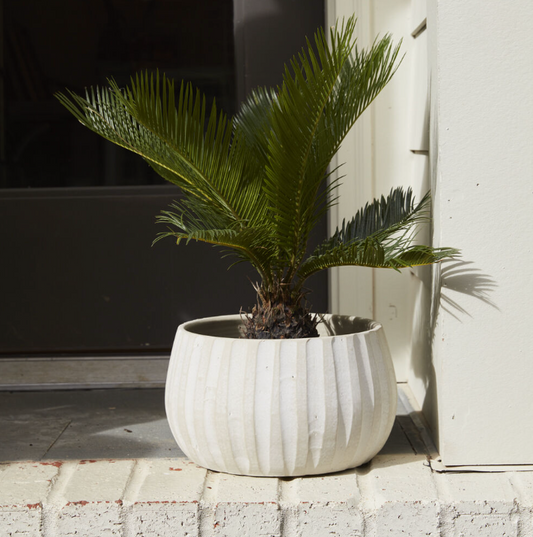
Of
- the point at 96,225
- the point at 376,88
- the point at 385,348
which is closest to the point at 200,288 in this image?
the point at 96,225

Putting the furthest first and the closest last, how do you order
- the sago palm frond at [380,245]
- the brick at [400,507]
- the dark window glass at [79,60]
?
the dark window glass at [79,60], the sago palm frond at [380,245], the brick at [400,507]

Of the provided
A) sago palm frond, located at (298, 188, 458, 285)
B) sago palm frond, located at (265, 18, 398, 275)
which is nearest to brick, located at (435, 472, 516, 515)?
sago palm frond, located at (298, 188, 458, 285)

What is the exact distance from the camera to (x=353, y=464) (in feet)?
5.36

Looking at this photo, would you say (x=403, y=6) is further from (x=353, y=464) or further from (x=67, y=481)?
(x=67, y=481)

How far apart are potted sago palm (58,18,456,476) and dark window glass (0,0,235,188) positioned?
787 mm

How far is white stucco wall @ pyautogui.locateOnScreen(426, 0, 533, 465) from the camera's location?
162 centimetres

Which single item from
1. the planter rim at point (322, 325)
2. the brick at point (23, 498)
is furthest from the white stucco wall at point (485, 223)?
the brick at point (23, 498)

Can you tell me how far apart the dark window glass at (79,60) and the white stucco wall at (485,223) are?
101 cm

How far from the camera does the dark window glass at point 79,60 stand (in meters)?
2.43

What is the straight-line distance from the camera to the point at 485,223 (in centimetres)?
164

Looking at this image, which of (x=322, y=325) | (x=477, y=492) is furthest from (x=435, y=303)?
(x=477, y=492)

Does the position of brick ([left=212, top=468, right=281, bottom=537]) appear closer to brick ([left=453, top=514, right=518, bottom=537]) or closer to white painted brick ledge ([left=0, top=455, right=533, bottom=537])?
white painted brick ledge ([left=0, top=455, right=533, bottom=537])

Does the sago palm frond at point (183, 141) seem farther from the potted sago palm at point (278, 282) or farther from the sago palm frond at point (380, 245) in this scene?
the sago palm frond at point (380, 245)

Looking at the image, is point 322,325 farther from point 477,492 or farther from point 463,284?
point 477,492
